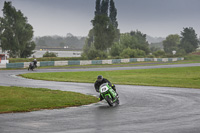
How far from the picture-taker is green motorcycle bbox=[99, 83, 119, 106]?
46.3 feet

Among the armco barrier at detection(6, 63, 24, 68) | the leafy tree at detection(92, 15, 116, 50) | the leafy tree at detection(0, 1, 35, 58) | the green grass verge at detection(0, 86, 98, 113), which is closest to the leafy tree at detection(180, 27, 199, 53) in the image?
the leafy tree at detection(92, 15, 116, 50)

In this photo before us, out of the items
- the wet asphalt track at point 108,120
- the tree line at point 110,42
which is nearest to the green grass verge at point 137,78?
the wet asphalt track at point 108,120

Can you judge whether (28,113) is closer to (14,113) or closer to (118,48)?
(14,113)

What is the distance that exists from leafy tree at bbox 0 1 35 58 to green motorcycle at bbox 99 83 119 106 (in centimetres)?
6472

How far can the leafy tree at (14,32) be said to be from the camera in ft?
248

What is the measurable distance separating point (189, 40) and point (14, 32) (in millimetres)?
95678

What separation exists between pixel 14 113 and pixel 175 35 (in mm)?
181427

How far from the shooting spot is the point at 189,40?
147 meters

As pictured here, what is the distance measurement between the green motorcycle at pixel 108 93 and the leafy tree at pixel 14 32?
212 ft

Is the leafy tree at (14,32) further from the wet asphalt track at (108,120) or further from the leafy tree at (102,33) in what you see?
the wet asphalt track at (108,120)

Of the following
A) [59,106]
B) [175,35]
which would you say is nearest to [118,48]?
[59,106]

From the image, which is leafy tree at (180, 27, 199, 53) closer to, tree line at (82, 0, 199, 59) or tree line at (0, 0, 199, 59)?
tree line at (82, 0, 199, 59)

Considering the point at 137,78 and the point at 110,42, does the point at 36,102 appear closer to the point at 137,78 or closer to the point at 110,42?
the point at 137,78

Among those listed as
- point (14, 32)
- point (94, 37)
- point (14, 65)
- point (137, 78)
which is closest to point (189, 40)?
point (94, 37)
